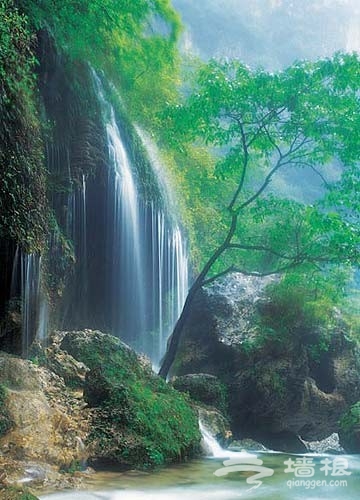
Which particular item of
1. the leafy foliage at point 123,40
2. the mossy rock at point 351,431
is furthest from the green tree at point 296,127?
the mossy rock at point 351,431

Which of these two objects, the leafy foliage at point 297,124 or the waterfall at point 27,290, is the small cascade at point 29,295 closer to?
the waterfall at point 27,290

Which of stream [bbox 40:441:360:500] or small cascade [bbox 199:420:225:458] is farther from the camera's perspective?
small cascade [bbox 199:420:225:458]

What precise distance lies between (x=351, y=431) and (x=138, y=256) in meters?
6.68

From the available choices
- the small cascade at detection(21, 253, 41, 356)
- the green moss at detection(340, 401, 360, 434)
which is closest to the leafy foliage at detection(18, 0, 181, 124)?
the small cascade at detection(21, 253, 41, 356)

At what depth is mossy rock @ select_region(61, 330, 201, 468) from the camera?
6348 mm

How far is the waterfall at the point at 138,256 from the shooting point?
42.9 ft

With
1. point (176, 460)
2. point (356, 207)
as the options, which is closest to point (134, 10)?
point (356, 207)

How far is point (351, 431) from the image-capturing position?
1087 centimetres

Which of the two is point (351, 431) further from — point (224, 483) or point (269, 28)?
point (269, 28)

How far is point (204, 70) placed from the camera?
11.5 metres

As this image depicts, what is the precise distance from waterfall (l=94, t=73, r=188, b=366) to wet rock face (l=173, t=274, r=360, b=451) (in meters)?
1.91

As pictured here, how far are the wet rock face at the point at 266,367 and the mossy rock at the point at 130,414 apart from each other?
371 cm

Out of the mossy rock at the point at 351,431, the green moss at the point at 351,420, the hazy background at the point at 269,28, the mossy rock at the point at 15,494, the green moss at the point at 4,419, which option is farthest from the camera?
the hazy background at the point at 269,28

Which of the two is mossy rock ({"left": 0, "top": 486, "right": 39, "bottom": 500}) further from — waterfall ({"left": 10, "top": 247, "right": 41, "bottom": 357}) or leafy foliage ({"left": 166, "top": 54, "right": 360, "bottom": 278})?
leafy foliage ({"left": 166, "top": 54, "right": 360, "bottom": 278})
